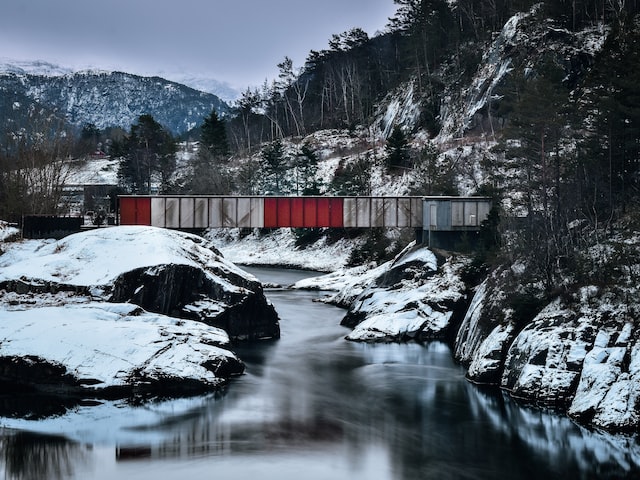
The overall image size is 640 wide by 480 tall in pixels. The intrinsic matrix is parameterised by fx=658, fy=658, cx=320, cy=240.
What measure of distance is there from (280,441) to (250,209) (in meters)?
28.1

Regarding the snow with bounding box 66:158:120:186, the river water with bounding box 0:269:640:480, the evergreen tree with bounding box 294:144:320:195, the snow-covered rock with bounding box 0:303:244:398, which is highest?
the snow with bounding box 66:158:120:186

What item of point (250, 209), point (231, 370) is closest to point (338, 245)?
point (250, 209)

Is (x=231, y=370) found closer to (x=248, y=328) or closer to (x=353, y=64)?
(x=248, y=328)

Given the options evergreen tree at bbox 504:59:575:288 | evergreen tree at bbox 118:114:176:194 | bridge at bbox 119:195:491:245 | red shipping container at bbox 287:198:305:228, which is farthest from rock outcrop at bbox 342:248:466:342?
evergreen tree at bbox 118:114:176:194

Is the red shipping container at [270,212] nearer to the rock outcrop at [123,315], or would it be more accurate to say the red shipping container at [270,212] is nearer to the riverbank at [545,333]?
the rock outcrop at [123,315]

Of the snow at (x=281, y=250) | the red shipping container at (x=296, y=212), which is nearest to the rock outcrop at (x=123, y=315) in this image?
the red shipping container at (x=296, y=212)

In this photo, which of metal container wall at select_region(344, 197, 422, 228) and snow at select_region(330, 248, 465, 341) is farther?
metal container wall at select_region(344, 197, 422, 228)

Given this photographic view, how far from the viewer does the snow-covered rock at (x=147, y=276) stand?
3359 centimetres

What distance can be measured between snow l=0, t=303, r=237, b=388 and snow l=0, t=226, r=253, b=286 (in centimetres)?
356

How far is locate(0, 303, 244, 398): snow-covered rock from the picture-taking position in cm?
2658

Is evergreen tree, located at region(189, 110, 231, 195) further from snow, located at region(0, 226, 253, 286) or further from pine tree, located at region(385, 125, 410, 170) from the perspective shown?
snow, located at region(0, 226, 253, 286)

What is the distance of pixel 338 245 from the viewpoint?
7719 cm

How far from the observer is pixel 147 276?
34.2 meters

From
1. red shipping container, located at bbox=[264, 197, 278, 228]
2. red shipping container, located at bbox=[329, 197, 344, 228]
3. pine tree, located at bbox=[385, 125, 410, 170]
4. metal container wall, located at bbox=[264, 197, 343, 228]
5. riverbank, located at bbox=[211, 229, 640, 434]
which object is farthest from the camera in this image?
pine tree, located at bbox=[385, 125, 410, 170]
